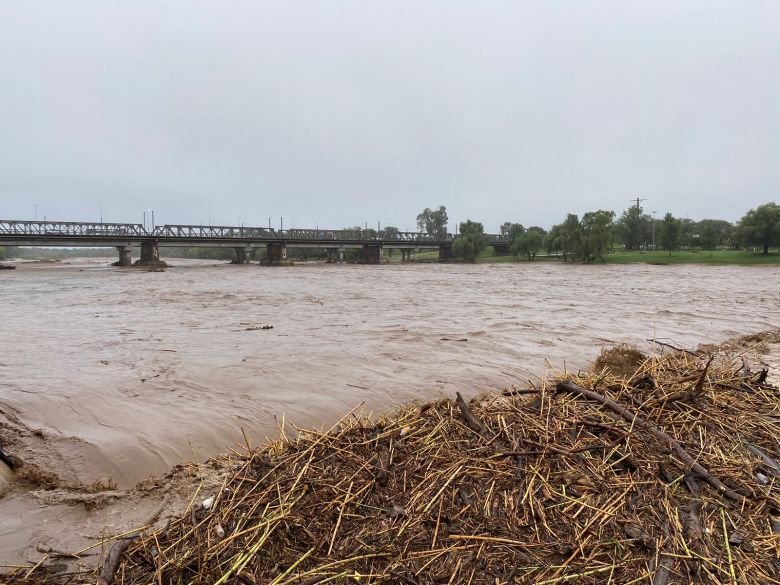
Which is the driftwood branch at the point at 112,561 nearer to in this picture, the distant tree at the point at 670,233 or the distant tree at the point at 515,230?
the distant tree at the point at 670,233

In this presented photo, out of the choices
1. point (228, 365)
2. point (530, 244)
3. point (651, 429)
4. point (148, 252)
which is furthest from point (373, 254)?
point (651, 429)

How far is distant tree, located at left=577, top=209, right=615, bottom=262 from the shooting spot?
80.6 m

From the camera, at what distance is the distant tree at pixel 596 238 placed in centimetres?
8056

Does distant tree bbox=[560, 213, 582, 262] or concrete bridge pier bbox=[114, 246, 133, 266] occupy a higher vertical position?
distant tree bbox=[560, 213, 582, 262]

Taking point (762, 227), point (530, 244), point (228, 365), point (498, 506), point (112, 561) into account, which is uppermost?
point (762, 227)

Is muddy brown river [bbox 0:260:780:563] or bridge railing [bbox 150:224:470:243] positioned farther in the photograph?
bridge railing [bbox 150:224:470:243]

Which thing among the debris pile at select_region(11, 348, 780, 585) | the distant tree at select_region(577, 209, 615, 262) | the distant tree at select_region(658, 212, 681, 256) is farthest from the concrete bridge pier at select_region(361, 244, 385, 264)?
the debris pile at select_region(11, 348, 780, 585)

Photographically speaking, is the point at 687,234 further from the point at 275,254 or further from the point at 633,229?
the point at 275,254

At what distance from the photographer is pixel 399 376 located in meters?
7.85

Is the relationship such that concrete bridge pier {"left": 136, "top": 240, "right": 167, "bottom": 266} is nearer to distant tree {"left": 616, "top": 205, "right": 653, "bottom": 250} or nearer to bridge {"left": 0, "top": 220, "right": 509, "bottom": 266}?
bridge {"left": 0, "top": 220, "right": 509, "bottom": 266}

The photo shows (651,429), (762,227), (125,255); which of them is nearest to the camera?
(651,429)

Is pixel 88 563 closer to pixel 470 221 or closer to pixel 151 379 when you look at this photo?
pixel 151 379

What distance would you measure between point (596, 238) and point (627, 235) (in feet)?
132

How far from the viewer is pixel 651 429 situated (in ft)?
9.80
